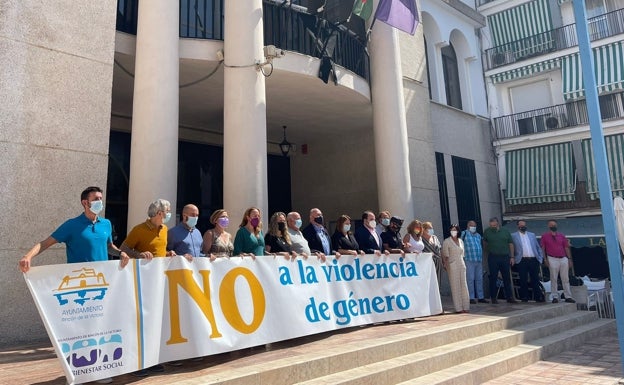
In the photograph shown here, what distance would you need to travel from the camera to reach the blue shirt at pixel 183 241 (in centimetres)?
490

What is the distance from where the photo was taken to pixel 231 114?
7758 mm

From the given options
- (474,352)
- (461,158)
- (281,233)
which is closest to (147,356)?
(281,233)

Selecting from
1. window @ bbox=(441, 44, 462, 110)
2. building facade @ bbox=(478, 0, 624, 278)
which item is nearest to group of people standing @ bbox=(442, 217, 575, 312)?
building facade @ bbox=(478, 0, 624, 278)

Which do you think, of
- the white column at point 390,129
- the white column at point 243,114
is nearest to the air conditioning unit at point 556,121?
the white column at point 390,129

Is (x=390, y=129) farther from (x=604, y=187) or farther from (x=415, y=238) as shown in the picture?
(x=604, y=187)

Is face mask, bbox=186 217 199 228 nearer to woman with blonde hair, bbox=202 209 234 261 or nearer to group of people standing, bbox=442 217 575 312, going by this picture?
woman with blonde hair, bbox=202 209 234 261

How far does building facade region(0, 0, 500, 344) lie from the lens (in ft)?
19.6

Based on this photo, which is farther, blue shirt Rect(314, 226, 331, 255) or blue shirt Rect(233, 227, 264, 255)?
blue shirt Rect(314, 226, 331, 255)

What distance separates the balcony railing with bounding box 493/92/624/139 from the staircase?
1180 centimetres

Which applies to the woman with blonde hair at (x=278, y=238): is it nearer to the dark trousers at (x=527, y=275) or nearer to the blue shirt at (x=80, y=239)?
the blue shirt at (x=80, y=239)

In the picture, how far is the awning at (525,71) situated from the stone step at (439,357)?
13.5 metres

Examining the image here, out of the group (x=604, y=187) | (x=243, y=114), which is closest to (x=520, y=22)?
(x=243, y=114)

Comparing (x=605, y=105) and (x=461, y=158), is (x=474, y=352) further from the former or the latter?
(x=605, y=105)

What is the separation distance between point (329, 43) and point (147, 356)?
807cm
